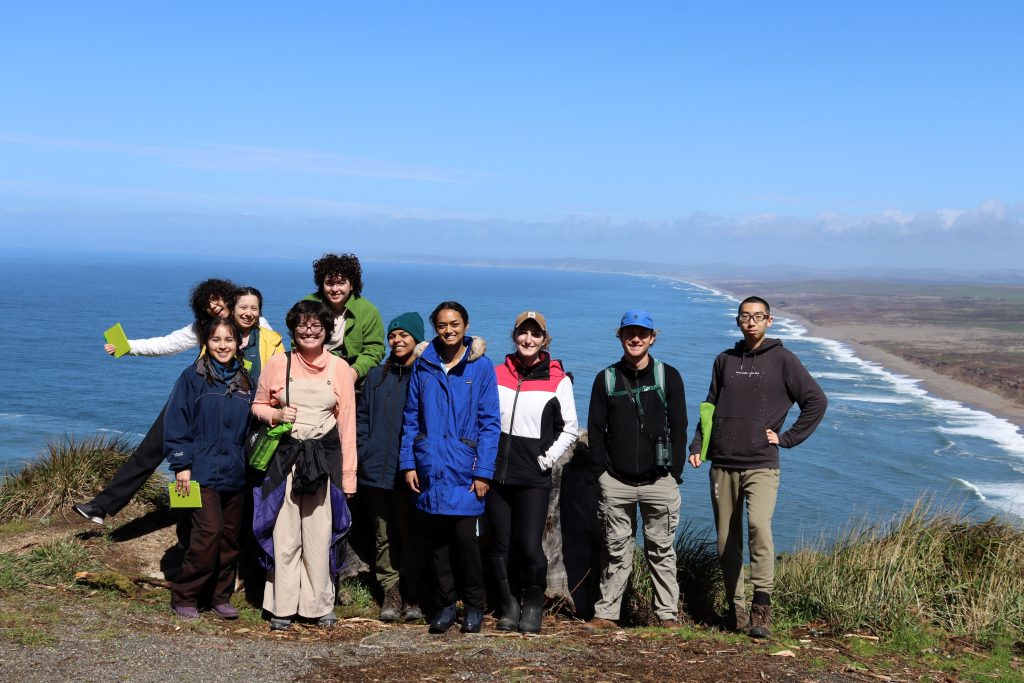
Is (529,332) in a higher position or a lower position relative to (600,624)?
higher

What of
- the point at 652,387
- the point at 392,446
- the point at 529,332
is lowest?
the point at 392,446

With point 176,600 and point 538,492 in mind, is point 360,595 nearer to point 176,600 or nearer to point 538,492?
point 176,600

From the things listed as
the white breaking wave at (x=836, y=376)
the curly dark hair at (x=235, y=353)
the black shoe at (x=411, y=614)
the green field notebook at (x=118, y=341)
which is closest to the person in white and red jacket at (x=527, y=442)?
the black shoe at (x=411, y=614)

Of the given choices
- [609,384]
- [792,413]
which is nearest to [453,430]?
[609,384]

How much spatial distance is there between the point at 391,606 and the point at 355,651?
90 centimetres

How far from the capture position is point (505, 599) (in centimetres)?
614

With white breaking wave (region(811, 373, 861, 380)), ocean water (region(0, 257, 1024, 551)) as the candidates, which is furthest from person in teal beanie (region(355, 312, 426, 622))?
white breaking wave (region(811, 373, 861, 380))

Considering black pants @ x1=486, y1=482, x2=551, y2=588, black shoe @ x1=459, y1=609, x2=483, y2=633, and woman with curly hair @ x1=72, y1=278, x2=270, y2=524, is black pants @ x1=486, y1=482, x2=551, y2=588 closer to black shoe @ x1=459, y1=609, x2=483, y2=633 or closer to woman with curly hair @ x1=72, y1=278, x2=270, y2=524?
black shoe @ x1=459, y1=609, x2=483, y2=633

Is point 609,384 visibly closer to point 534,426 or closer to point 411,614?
point 534,426

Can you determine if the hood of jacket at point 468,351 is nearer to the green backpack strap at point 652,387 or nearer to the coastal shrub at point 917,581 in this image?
the green backpack strap at point 652,387

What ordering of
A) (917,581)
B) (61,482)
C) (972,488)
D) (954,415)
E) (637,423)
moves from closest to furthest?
1. (637,423)
2. (917,581)
3. (61,482)
4. (972,488)
5. (954,415)

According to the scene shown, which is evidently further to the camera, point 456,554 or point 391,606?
point 391,606

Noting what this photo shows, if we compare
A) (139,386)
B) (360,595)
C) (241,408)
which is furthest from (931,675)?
(139,386)

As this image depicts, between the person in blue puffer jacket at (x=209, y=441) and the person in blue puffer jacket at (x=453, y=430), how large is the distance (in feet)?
3.57
